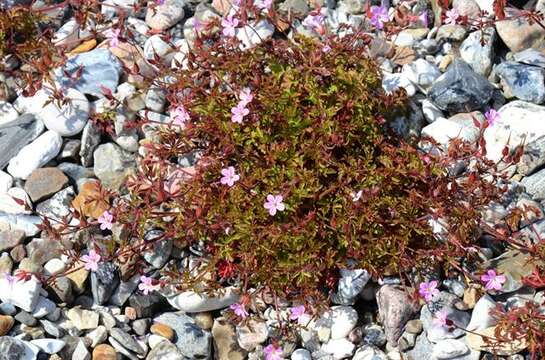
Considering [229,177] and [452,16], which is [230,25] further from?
[452,16]

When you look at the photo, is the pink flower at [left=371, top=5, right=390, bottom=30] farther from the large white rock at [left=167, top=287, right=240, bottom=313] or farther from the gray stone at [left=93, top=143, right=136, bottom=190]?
the large white rock at [left=167, top=287, right=240, bottom=313]

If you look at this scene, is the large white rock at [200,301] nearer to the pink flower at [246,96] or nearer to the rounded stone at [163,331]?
the rounded stone at [163,331]

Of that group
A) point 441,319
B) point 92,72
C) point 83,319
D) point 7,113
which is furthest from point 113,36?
point 441,319

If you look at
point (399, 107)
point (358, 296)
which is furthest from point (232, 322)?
point (399, 107)

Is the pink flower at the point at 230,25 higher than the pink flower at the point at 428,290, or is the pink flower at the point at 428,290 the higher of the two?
the pink flower at the point at 230,25

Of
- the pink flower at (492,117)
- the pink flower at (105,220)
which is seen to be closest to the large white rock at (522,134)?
the pink flower at (492,117)

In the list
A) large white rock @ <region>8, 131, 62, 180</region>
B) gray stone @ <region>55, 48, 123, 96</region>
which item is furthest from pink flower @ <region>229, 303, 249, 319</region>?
gray stone @ <region>55, 48, 123, 96</region>

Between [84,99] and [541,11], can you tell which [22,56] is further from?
[541,11]

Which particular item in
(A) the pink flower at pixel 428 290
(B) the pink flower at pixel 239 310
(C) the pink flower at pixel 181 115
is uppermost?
(C) the pink flower at pixel 181 115
